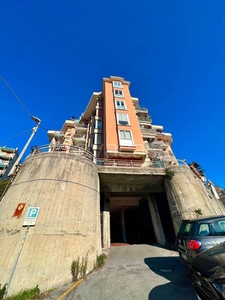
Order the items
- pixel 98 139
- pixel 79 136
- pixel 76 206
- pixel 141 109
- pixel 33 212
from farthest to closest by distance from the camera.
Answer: pixel 141 109 < pixel 79 136 < pixel 98 139 < pixel 76 206 < pixel 33 212

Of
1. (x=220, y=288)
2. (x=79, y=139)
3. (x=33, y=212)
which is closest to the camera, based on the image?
(x=220, y=288)

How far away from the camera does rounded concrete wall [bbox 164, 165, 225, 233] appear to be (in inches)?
389

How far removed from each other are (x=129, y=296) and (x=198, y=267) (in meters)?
2.63

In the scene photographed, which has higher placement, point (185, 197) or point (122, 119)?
point (122, 119)

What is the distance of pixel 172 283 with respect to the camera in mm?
4863

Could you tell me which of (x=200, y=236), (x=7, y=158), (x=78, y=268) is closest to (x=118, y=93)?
(x=200, y=236)

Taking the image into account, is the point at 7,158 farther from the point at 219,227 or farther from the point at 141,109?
the point at 219,227

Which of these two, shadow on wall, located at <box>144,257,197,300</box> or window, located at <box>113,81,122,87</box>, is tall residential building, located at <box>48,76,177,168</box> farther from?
shadow on wall, located at <box>144,257,197,300</box>

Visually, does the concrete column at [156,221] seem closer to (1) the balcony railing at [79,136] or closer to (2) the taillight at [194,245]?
(2) the taillight at [194,245]

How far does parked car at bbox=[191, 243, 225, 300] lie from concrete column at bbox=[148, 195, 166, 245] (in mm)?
10681

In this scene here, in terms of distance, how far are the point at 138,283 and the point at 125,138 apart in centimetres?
1516

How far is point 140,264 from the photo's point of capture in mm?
7113

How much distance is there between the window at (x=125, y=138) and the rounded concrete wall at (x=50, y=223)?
915 centimetres

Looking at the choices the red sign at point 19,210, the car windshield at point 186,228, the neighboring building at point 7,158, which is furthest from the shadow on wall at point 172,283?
the neighboring building at point 7,158
